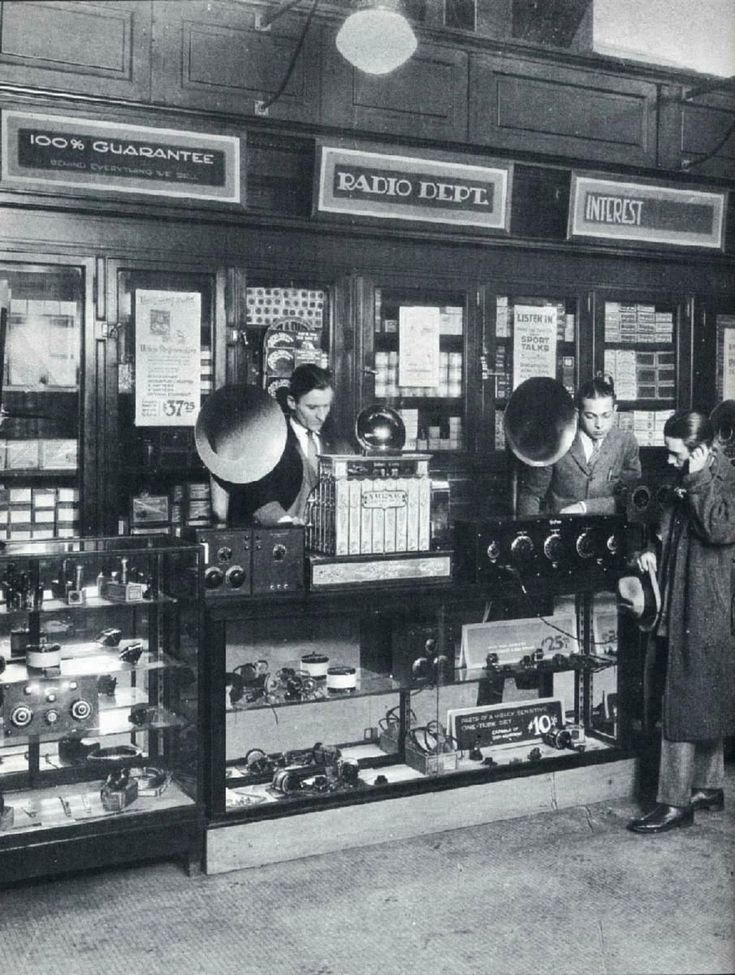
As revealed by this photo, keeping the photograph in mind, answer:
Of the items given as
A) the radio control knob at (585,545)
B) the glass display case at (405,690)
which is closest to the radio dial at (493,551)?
the glass display case at (405,690)

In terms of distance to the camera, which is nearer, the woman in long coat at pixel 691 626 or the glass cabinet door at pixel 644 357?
the woman in long coat at pixel 691 626

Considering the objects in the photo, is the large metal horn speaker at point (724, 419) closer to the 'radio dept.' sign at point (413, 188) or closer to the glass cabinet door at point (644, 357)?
the glass cabinet door at point (644, 357)

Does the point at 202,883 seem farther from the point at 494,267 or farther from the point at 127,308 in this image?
the point at 494,267

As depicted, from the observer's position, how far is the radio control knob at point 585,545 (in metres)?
4.28

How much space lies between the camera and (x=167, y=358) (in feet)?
15.3

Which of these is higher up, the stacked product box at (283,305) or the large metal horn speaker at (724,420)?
the stacked product box at (283,305)

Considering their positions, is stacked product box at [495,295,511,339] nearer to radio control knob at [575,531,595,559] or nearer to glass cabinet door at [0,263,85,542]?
radio control knob at [575,531,595,559]

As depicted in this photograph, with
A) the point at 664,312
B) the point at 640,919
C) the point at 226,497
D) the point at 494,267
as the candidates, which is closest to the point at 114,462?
the point at 226,497

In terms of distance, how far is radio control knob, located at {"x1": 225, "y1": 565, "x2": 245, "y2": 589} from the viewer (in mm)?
3719

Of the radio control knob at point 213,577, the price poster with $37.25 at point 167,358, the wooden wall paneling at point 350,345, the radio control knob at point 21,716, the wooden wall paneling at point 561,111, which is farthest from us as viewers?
the wooden wall paneling at point 561,111

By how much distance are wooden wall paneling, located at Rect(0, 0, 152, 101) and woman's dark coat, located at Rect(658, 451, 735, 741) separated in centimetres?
295

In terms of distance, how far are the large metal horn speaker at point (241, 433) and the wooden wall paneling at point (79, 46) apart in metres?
1.54

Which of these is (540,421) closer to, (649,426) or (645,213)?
(649,426)

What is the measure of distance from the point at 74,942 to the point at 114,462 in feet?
6.69
